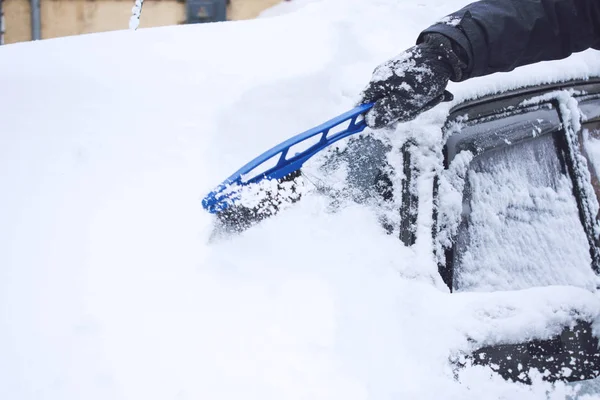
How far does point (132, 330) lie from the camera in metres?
1.31

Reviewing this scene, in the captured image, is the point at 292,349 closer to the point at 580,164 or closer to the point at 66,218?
the point at 66,218

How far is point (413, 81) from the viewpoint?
1682 millimetres

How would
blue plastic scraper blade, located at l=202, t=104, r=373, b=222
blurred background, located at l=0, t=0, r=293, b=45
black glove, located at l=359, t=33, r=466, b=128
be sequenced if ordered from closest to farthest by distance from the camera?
blue plastic scraper blade, located at l=202, t=104, r=373, b=222 → black glove, located at l=359, t=33, r=466, b=128 → blurred background, located at l=0, t=0, r=293, b=45

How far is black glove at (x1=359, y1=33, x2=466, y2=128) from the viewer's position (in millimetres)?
1589

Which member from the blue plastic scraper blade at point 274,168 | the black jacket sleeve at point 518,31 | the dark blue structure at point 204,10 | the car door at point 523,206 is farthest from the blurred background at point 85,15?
the blue plastic scraper blade at point 274,168

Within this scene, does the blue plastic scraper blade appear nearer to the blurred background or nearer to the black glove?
the black glove

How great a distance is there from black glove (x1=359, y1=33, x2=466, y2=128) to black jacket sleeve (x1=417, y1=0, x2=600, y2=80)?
0.05m

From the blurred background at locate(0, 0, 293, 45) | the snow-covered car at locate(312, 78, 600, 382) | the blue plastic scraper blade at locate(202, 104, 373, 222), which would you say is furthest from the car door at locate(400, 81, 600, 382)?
the blurred background at locate(0, 0, 293, 45)

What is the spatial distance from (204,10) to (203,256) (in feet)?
19.7

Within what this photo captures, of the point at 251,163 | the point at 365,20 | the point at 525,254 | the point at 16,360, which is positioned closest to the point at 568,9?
the point at 365,20

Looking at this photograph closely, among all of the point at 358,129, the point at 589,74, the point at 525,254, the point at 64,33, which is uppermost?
the point at 64,33

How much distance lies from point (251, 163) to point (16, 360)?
2.09 ft

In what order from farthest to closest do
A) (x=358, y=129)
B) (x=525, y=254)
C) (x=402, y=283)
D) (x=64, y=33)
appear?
(x=64, y=33), (x=525, y=254), (x=358, y=129), (x=402, y=283)

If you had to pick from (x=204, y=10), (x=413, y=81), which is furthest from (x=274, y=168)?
(x=204, y=10)
